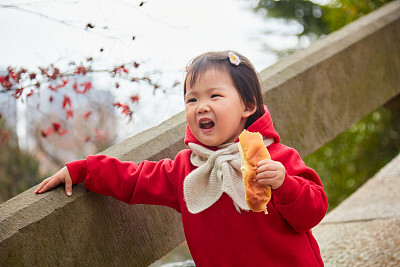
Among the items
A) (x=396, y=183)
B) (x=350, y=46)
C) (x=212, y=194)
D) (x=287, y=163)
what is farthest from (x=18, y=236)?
(x=396, y=183)

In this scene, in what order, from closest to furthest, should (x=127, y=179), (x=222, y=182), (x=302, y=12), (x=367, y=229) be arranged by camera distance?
(x=222, y=182), (x=127, y=179), (x=367, y=229), (x=302, y=12)

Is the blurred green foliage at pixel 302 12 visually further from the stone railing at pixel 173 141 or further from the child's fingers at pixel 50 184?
the child's fingers at pixel 50 184

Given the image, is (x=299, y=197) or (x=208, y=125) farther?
(x=208, y=125)

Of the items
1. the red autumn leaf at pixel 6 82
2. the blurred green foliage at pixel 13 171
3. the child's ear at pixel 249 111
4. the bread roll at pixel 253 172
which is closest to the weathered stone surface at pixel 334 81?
the child's ear at pixel 249 111

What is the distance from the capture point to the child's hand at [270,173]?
153cm

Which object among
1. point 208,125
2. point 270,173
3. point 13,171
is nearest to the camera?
point 270,173

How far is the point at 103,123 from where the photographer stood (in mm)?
9242

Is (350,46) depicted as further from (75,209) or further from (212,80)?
(75,209)

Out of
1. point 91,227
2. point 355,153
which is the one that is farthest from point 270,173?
point 355,153

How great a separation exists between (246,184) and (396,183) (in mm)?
3521

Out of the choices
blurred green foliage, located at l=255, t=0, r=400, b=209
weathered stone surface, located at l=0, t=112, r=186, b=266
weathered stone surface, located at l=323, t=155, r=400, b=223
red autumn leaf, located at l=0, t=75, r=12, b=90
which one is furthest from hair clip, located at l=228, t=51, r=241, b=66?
blurred green foliage, located at l=255, t=0, r=400, b=209

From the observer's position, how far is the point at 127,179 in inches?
78.1

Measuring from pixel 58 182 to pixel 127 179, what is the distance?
29cm

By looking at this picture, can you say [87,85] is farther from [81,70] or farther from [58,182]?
[58,182]
